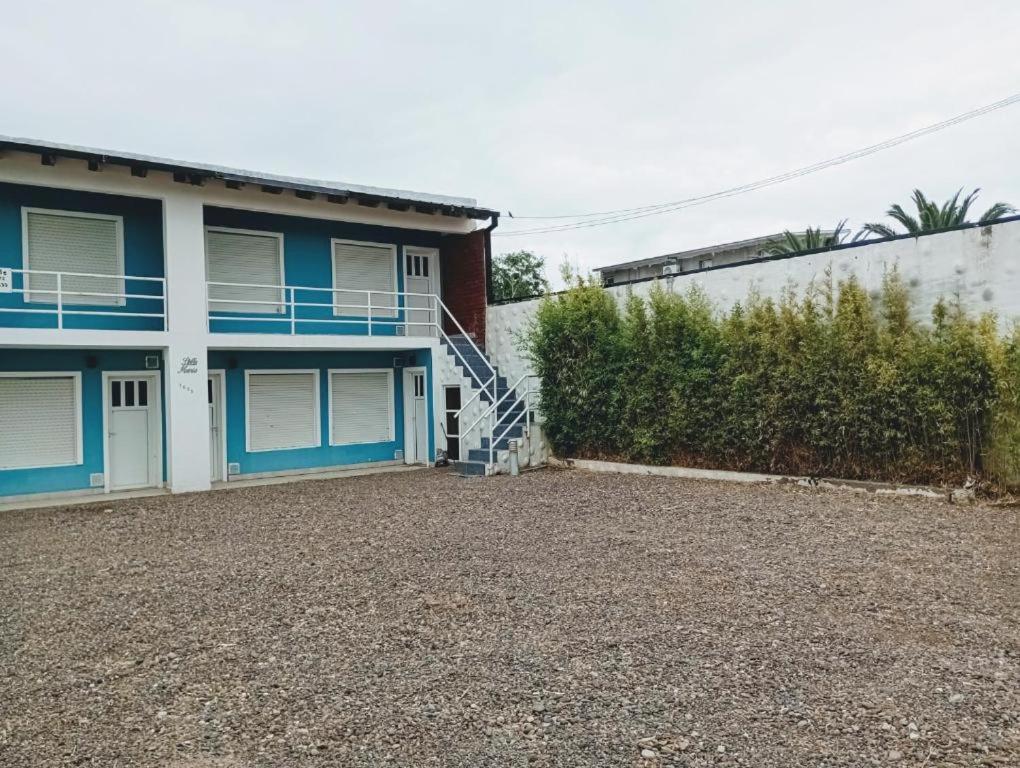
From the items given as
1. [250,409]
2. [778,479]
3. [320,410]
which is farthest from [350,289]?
[778,479]

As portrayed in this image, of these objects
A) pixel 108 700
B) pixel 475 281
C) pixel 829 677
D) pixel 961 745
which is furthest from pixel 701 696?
pixel 475 281

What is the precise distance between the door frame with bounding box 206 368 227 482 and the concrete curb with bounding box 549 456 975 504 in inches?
248

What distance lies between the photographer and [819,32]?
12.5 meters

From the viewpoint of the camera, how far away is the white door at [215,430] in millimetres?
13992

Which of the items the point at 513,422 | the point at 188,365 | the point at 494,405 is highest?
the point at 188,365

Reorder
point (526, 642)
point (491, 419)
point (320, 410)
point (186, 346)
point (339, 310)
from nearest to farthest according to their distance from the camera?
1. point (526, 642)
2. point (186, 346)
3. point (491, 419)
4. point (320, 410)
5. point (339, 310)

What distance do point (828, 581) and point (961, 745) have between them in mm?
2811

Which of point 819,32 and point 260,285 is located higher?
point 819,32

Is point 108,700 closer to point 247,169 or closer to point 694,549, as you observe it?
point 694,549

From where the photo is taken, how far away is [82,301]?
42.0ft

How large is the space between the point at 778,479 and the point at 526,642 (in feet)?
24.4

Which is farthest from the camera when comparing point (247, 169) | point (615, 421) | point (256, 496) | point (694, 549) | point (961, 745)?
point (247, 169)

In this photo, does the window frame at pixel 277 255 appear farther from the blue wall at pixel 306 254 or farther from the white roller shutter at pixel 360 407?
the white roller shutter at pixel 360 407

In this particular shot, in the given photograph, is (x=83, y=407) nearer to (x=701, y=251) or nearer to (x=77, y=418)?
(x=77, y=418)
